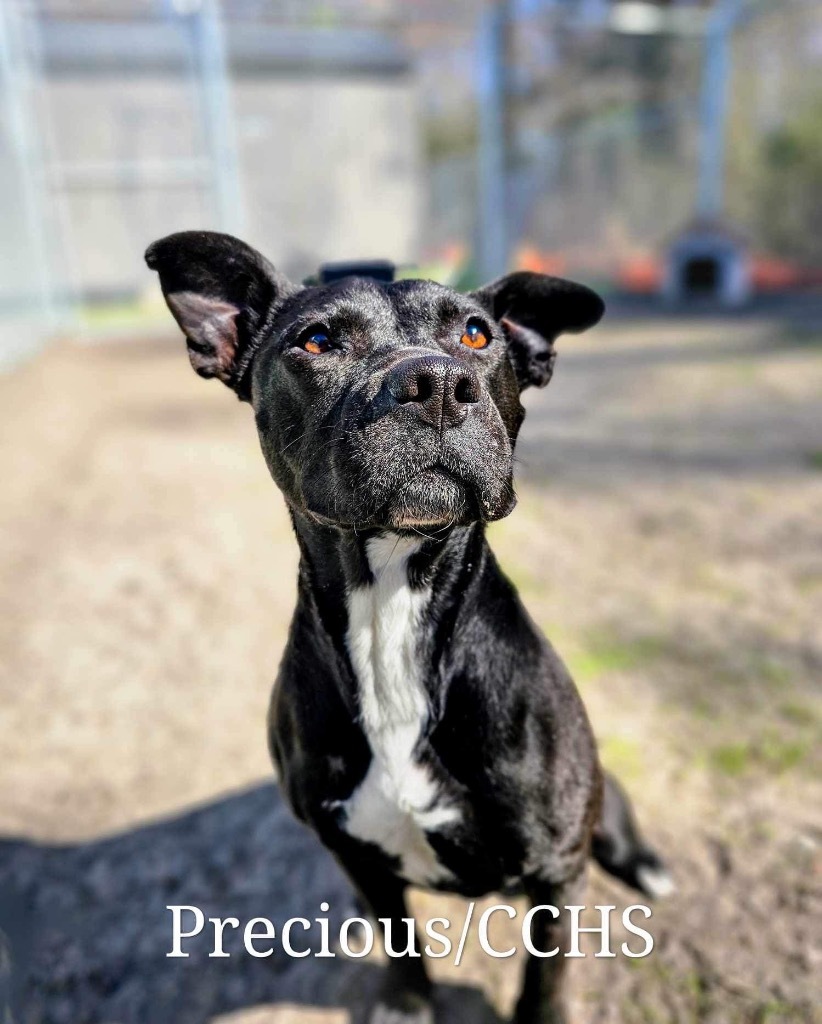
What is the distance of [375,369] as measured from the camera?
63.1 inches

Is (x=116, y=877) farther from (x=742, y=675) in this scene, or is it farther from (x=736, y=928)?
(x=742, y=675)

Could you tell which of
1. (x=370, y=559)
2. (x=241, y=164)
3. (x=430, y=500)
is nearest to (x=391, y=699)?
(x=370, y=559)

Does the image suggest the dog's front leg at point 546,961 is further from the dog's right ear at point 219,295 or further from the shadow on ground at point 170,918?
the dog's right ear at point 219,295

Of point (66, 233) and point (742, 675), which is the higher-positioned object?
point (66, 233)

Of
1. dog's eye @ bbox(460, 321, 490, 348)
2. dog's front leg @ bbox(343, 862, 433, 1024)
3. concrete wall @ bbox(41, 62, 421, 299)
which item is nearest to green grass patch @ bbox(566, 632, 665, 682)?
dog's front leg @ bbox(343, 862, 433, 1024)

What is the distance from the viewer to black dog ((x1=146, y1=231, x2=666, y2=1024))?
1715mm

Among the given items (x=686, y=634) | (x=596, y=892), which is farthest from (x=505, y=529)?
(x=596, y=892)

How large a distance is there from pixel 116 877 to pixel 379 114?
14.0m

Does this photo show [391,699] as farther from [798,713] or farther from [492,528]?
[492,528]

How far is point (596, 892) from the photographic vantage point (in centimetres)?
249

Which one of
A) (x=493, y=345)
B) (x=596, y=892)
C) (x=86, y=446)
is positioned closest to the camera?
(x=493, y=345)

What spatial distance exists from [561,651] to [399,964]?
182 centimetres

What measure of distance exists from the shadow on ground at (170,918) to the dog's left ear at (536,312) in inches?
66.7

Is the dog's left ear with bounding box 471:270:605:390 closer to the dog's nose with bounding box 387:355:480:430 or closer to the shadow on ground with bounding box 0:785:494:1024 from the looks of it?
the dog's nose with bounding box 387:355:480:430
